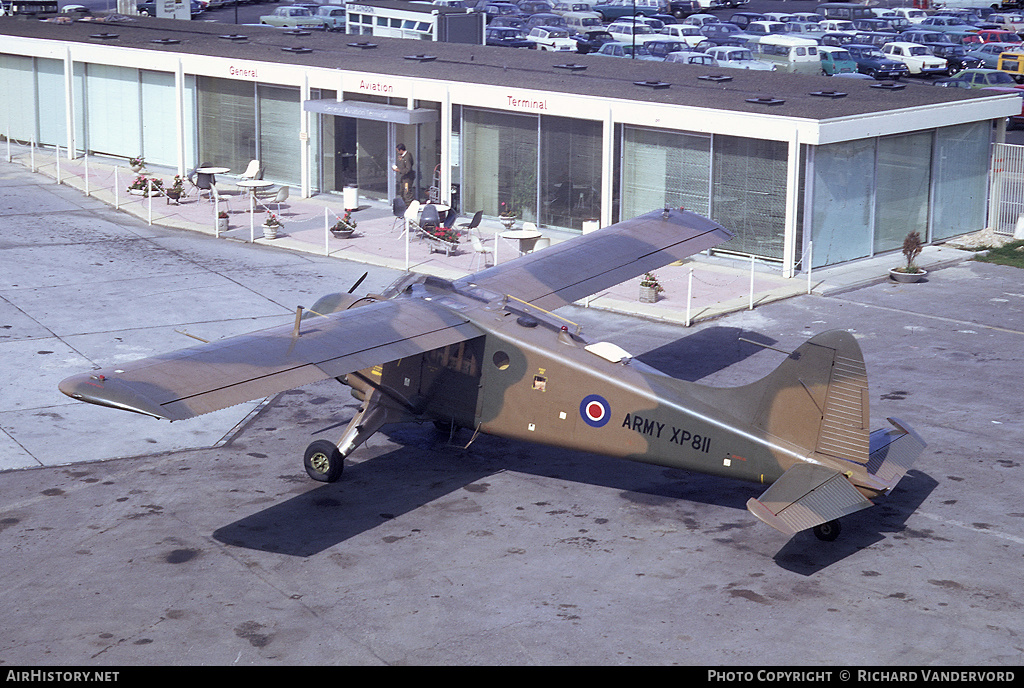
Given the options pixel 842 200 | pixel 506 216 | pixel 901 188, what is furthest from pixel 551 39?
pixel 842 200

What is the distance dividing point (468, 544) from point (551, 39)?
56919 mm

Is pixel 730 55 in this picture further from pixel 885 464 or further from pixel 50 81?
pixel 885 464

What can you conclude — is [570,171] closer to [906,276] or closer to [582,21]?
[906,276]

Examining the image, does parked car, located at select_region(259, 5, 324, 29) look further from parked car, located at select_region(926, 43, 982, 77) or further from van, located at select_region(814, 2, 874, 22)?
parked car, located at select_region(926, 43, 982, 77)

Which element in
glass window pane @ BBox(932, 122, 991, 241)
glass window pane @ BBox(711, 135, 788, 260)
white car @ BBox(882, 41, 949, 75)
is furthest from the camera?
white car @ BBox(882, 41, 949, 75)

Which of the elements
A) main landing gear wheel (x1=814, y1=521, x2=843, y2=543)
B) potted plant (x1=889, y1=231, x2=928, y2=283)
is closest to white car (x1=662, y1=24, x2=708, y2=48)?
potted plant (x1=889, y1=231, x2=928, y2=283)

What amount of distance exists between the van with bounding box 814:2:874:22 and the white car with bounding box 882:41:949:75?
15026mm

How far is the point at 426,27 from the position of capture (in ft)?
200

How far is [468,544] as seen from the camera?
15656 mm

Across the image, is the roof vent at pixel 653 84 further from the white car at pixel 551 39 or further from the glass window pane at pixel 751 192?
the white car at pixel 551 39

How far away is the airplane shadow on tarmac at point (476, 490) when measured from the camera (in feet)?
51.4

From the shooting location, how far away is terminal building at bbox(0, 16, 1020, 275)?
3097cm

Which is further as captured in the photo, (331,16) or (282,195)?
(331,16)

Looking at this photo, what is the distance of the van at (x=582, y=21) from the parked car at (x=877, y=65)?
17.1 meters
